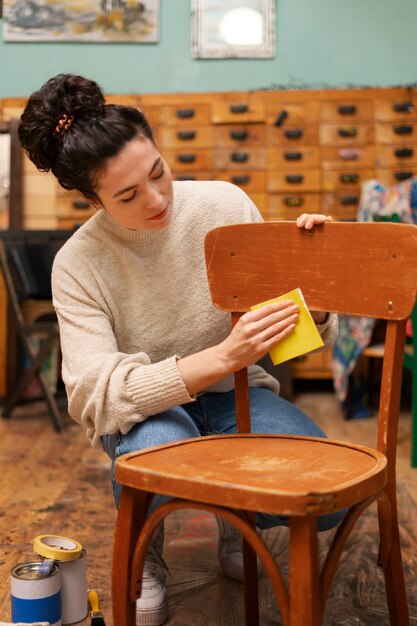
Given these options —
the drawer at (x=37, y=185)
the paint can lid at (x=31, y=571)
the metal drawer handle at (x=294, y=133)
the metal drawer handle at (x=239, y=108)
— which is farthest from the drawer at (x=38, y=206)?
the paint can lid at (x=31, y=571)

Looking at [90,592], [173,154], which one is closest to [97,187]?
[90,592]

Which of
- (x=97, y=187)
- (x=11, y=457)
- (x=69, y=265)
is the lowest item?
(x=11, y=457)

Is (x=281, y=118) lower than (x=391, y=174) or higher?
higher

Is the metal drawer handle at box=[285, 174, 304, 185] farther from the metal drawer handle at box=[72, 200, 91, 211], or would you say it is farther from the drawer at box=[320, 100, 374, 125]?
the metal drawer handle at box=[72, 200, 91, 211]

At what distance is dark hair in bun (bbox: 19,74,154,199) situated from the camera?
1565mm

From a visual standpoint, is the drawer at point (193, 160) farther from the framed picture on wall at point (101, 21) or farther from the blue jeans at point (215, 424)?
the blue jeans at point (215, 424)

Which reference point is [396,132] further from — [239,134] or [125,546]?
[125,546]

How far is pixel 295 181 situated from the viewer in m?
4.11

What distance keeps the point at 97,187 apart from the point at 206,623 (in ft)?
3.02

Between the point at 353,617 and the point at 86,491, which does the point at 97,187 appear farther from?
the point at 86,491

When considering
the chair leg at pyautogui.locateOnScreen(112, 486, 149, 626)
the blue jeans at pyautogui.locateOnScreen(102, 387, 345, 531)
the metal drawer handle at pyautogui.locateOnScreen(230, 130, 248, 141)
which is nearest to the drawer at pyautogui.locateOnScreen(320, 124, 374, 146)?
the metal drawer handle at pyautogui.locateOnScreen(230, 130, 248, 141)

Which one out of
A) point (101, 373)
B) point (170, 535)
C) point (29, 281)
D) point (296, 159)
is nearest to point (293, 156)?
→ point (296, 159)

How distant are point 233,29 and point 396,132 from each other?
1.02 m

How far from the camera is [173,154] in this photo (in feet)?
13.6
